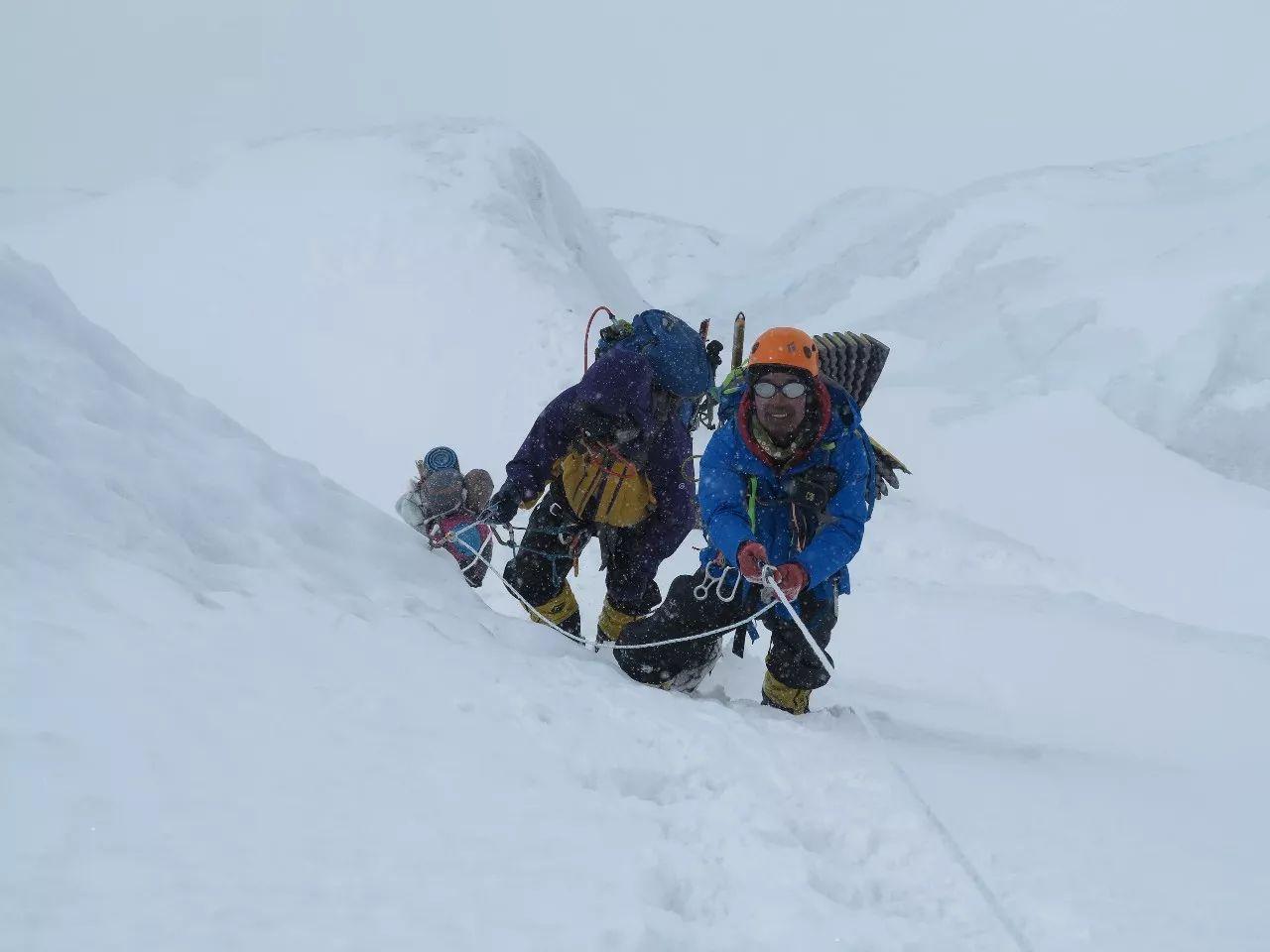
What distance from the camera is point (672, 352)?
470 centimetres

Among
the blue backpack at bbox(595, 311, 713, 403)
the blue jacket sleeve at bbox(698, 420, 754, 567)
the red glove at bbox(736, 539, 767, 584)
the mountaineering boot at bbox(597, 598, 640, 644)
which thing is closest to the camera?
the red glove at bbox(736, 539, 767, 584)

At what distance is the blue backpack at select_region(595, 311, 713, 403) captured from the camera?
15.4 feet

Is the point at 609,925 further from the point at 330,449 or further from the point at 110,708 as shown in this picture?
the point at 330,449

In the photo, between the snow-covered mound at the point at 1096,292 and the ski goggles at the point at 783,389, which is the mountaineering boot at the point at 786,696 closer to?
the ski goggles at the point at 783,389

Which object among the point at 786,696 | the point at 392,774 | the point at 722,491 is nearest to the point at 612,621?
the point at 786,696

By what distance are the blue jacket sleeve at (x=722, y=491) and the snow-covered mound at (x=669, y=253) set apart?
2573 centimetres

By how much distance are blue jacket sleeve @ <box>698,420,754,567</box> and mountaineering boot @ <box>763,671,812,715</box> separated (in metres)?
0.77

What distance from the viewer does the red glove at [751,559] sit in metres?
3.66

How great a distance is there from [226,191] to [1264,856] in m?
18.4

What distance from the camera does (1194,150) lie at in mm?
18984

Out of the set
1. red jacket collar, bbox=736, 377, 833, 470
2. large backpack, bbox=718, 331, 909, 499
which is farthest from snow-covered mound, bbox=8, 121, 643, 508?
red jacket collar, bbox=736, 377, 833, 470

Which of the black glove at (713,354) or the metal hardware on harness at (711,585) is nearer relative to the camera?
the metal hardware on harness at (711,585)

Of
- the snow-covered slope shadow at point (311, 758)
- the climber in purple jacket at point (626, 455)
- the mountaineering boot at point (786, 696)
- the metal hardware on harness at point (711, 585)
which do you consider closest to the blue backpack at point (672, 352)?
the climber in purple jacket at point (626, 455)

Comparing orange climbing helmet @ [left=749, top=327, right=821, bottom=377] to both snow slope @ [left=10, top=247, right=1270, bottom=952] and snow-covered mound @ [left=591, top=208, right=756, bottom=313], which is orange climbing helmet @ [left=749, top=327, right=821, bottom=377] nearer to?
snow slope @ [left=10, top=247, right=1270, bottom=952]
